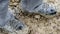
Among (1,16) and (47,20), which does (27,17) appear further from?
(1,16)

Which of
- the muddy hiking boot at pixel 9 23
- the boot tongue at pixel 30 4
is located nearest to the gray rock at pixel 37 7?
the boot tongue at pixel 30 4

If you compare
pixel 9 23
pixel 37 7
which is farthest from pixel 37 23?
pixel 9 23

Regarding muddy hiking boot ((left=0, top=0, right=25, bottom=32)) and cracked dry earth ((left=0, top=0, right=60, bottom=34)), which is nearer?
muddy hiking boot ((left=0, top=0, right=25, bottom=32))

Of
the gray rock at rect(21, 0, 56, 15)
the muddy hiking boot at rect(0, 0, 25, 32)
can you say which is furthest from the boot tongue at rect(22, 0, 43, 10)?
the muddy hiking boot at rect(0, 0, 25, 32)

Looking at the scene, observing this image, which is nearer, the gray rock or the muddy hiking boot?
the muddy hiking boot

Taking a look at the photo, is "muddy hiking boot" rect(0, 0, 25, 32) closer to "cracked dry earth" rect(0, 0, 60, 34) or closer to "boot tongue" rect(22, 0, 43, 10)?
"cracked dry earth" rect(0, 0, 60, 34)

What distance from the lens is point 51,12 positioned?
58.7 inches

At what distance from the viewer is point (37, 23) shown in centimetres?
152

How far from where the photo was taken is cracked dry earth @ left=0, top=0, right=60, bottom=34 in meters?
1.45

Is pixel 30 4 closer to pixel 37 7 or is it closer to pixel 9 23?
pixel 37 7

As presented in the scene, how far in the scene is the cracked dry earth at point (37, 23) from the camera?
1.45m

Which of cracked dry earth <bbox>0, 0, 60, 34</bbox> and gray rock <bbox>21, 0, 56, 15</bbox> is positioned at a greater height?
gray rock <bbox>21, 0, 56, 15</bbox>

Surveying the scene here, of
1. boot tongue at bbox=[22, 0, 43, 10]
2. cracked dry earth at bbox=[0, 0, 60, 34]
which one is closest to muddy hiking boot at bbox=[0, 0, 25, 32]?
cracked dry earth at bbox=[0, 0, 60, 34]

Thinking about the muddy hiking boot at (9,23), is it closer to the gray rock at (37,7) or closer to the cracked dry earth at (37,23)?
the cracked dry earth at (37,23)
